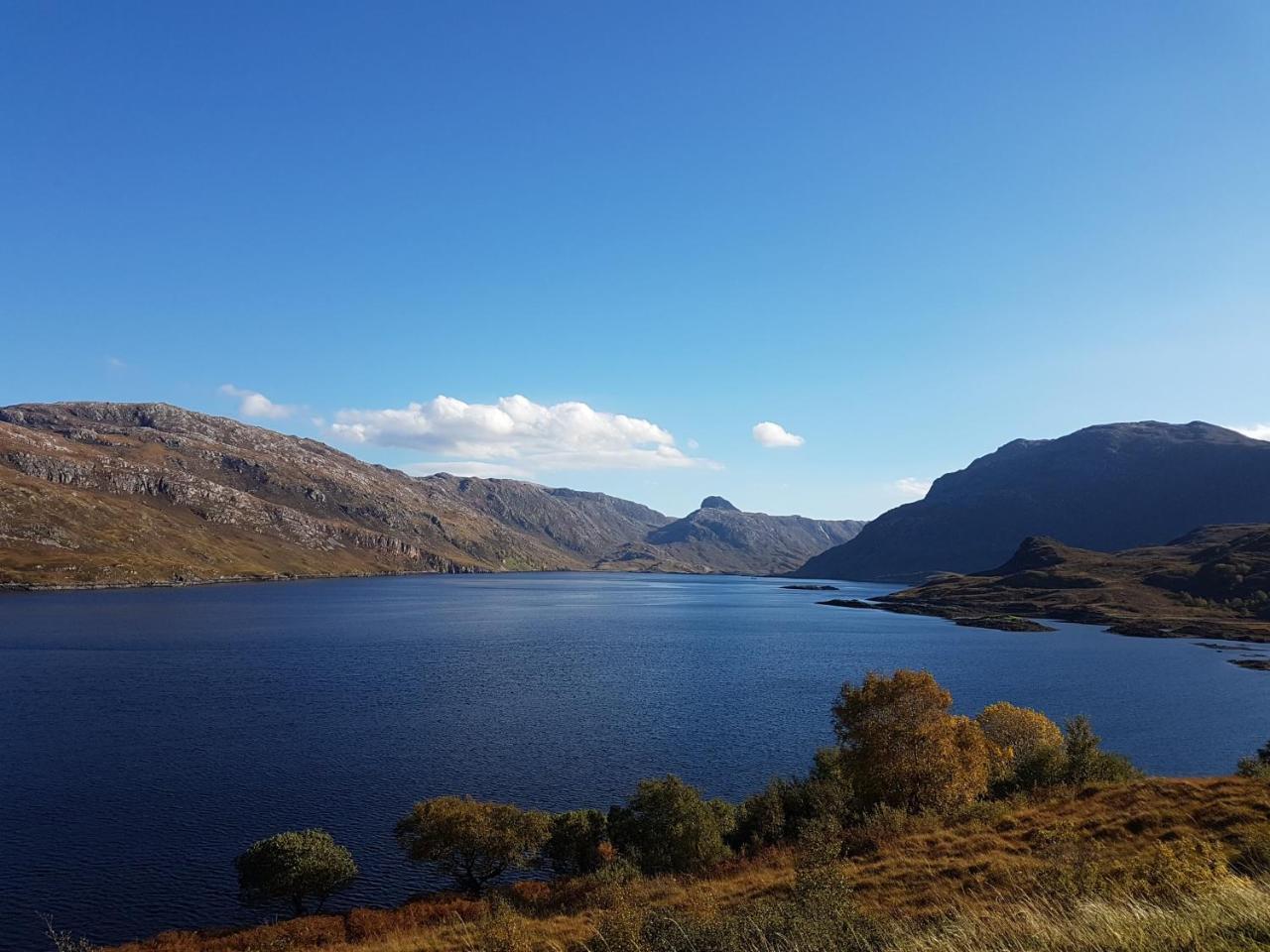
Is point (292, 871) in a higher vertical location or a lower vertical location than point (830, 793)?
lower

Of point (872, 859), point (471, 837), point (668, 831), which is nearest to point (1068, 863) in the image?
point (872, 859)

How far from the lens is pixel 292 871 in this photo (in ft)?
171

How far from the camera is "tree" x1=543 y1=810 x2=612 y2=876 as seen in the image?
198 feet

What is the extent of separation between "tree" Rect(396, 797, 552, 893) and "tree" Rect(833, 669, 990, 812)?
95.4ft

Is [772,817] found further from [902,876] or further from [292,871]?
[292,871]

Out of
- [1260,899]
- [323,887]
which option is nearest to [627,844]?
[323,887]

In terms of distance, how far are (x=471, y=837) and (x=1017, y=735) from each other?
60701 millimetres

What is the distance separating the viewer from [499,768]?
275 feet

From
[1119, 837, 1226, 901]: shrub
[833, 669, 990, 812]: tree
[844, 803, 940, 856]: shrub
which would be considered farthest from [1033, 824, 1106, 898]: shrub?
[833, 669, 990, 812]: tree

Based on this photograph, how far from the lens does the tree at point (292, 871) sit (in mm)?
52094

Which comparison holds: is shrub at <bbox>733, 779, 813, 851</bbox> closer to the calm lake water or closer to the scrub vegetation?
the scrub vegetation

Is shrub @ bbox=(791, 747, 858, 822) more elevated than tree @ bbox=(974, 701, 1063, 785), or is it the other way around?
tree @ bbox=(974, 701, 1063, 785)

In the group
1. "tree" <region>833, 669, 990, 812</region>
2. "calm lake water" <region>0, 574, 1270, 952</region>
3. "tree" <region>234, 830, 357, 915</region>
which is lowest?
"calm lake water" <region>0, 574, 1270, 952</region>

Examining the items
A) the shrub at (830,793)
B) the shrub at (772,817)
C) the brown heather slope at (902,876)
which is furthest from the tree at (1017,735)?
the shrub at (772,817)
